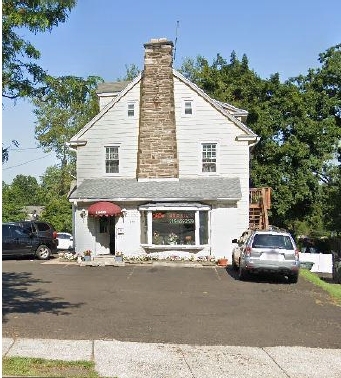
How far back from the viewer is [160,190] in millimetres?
26500

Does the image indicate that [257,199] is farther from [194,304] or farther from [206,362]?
[206,362]

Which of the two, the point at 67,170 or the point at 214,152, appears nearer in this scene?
the point at 214,152

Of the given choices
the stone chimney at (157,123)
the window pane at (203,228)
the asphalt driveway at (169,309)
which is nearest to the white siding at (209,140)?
the stone chimney at (157,123)

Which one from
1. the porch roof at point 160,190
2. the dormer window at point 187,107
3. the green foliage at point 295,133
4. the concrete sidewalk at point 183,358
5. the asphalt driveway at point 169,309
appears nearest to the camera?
the concrete sidewalk at point 183,358

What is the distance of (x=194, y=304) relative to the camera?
515 inches

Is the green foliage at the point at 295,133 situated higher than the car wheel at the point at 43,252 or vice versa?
the green foliage at the point at 295,133

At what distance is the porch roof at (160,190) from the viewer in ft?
84.4

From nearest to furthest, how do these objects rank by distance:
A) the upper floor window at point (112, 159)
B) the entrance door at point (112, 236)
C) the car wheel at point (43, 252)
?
the car wheel at point (43, 252)
the entrance door at point (112, 236)
the upper floor window at point (112, 159)

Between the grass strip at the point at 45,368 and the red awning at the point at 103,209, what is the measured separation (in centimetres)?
1866

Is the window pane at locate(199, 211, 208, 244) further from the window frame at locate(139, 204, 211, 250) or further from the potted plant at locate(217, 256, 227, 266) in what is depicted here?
the potted plant at locate(217, 256, 227, 266)

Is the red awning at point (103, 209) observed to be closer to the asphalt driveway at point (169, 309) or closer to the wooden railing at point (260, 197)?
the asphalt driveway at point (169, 309)

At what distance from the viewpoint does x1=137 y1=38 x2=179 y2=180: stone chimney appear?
27.4 metres

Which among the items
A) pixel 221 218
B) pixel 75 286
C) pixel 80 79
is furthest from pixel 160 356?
pixel 221 218

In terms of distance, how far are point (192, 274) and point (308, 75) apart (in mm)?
24950
